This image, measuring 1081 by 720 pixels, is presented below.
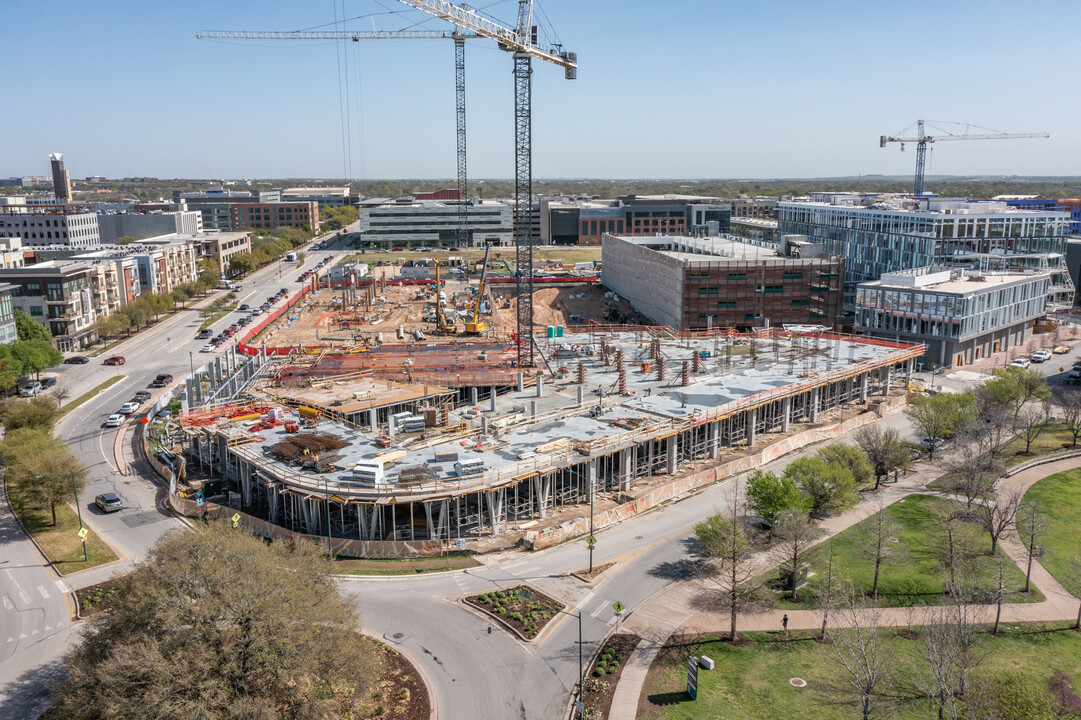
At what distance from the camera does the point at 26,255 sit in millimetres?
125000

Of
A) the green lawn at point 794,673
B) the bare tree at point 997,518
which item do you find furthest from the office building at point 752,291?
the green lawn at point 794,673

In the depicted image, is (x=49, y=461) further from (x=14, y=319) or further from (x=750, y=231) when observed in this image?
(x=750, y=231)

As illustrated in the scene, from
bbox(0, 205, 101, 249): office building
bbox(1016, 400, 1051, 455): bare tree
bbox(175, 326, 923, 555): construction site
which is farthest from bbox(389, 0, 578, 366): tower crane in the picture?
bbox(0, 205, 101, 249): office building

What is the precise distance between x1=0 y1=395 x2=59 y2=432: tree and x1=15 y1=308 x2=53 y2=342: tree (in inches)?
1079

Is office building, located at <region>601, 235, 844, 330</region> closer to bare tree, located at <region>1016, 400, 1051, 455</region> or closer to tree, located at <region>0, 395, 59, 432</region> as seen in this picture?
bare tree, located at <region>1016, 400, 1051, 455</region>

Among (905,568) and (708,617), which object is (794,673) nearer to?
(708,617)

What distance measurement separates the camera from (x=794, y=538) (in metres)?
38.4

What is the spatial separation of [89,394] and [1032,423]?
90.0m

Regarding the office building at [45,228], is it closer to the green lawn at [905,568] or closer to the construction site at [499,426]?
the construction site at [499,426]

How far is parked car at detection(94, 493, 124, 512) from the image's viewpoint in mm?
50562

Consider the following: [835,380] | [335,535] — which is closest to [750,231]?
[835,380]

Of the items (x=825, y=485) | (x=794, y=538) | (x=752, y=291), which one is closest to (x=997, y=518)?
(x=825, y=485)

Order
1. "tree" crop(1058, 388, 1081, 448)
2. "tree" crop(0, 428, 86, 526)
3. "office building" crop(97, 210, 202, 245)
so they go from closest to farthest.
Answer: "tree" crop(0, 428, 86, 526) < "tree" crop(1058, 388, 1081, 448) < "office building" crop(97, 210, 202, 245)

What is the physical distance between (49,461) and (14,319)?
151ft
